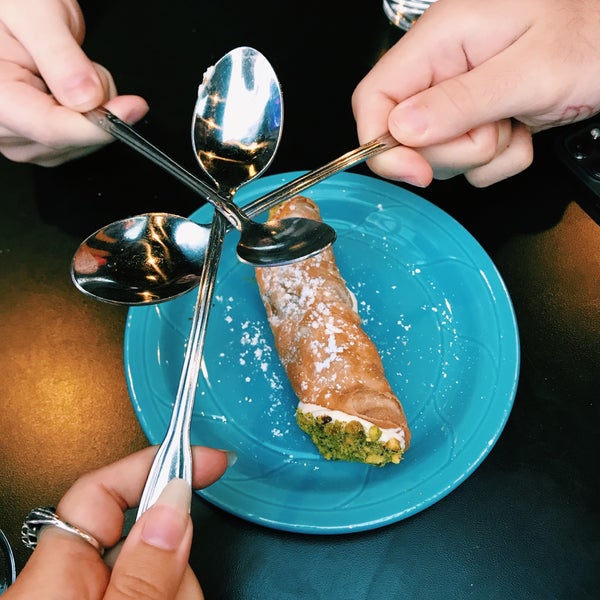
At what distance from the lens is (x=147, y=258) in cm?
95

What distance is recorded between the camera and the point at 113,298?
903 millimetres

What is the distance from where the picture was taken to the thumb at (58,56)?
3.05 ft

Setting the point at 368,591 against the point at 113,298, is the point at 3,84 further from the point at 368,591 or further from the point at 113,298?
the point at 368,591

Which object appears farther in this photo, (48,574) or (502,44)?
(502,44)

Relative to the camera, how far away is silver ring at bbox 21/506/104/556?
0.71 meters

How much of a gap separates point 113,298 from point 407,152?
1.72 ft

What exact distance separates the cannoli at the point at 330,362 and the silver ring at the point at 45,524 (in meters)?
0.37

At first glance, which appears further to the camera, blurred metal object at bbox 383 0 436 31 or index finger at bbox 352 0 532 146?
blurred metal object at bbox 383 0 436 31

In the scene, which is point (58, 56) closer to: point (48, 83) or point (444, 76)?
point (48, 83)

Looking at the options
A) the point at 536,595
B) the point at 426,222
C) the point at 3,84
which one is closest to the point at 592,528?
the point at 536,595

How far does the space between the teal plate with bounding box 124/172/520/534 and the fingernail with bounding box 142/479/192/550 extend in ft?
0.65

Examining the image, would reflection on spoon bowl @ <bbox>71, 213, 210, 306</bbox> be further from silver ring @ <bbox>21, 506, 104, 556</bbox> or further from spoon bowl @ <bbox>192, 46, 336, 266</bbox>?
silver ring @ <bbox>21, 506, 104, 556</bbox>

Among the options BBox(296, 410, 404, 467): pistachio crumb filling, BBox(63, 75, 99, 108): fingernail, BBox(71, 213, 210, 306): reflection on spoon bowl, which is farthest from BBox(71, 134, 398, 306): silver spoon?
BBox(296, 410, 404, 467): pistachio crumb filling

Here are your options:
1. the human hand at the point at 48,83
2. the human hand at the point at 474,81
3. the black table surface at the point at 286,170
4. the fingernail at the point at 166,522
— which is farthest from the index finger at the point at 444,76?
the fingernail at the point at 166,522
